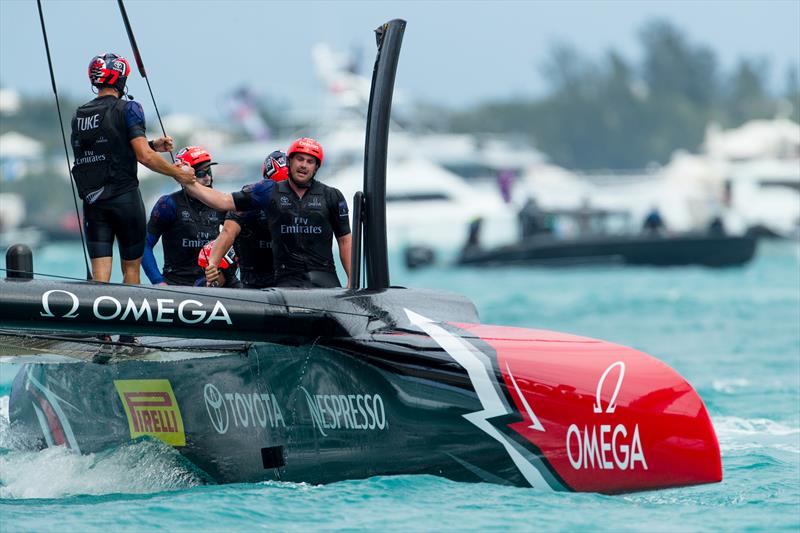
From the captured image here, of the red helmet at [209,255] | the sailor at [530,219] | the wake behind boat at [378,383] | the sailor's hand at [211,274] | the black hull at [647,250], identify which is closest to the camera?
the wake behind boat at [378,383]

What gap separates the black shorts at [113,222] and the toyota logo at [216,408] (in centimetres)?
93

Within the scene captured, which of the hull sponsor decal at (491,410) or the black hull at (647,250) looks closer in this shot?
the hull sponsor decal at (491,410)

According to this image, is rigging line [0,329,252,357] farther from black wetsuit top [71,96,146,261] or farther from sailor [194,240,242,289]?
sailor [194,240,242,289]

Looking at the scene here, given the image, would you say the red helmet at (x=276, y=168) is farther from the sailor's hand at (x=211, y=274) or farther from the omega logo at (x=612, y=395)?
the omega logo at (x=612, y=395)

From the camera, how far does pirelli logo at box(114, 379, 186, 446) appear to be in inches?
262

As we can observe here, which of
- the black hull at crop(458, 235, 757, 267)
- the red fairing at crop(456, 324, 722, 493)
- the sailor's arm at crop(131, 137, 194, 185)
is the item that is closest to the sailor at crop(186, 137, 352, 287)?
the sailor's arm at crop(131, 137, 194, 185)

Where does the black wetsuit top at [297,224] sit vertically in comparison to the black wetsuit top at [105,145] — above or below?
below

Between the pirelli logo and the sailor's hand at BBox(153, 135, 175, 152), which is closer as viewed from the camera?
the sailor's hand at BBox(153, 135, 175, 152)

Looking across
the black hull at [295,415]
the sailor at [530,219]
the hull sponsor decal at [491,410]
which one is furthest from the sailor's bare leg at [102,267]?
the sailor at [530,219]

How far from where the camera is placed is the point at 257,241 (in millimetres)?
7051

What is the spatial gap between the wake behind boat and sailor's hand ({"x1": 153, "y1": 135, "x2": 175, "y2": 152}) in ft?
2.97

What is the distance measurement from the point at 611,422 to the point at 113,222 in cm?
281

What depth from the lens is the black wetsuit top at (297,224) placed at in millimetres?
6402

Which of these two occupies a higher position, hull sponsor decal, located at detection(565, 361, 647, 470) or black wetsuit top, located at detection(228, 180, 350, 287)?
black wetsuit top, located at detection(228, 180, 350, 287)
